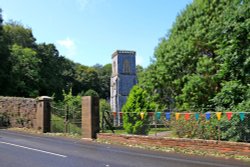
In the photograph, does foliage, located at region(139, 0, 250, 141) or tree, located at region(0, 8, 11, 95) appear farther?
tree, located at region(0, 8, 11, 95)

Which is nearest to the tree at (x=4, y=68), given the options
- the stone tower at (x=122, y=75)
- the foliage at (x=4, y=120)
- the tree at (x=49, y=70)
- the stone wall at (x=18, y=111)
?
the tree at (x=49, y=70)

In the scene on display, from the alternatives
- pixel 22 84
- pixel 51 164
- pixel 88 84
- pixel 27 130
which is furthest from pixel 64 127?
pixel 88 84

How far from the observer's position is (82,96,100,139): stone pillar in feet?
65.2

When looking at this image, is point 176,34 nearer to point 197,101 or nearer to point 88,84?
point 197,101

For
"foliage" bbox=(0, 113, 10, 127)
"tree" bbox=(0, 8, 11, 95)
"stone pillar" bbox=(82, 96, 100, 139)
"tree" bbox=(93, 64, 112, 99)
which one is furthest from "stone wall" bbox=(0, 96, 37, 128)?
"tree" bbox=(93, 64, 112, 99)

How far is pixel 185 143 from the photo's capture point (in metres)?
15.2

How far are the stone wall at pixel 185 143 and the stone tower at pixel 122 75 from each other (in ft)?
210

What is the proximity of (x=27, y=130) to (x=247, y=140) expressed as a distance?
53.1ft

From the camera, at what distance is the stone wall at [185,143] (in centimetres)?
1340

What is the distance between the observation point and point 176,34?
28.1m

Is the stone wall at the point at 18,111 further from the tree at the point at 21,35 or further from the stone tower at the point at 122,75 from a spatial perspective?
the stone tower at the point at 122,75

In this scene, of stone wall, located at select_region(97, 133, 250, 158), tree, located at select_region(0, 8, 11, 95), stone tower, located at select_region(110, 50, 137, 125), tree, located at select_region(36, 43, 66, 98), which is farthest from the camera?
stone tower, located at select_region(110, 50, 137, 125)

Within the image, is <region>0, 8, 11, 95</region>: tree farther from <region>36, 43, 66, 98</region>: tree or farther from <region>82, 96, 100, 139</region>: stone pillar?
<region>82, 96, 100, 139</region>: stone pillar

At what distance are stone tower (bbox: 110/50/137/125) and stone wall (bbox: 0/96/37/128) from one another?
5408 centimetres
